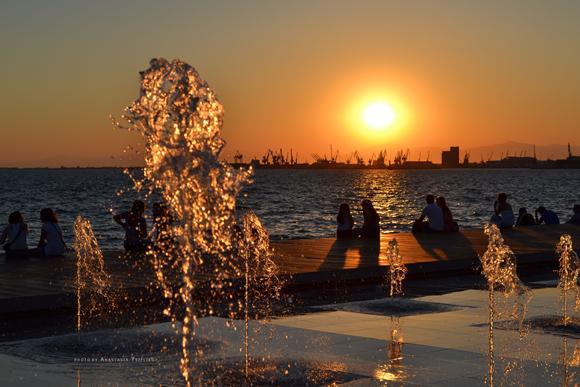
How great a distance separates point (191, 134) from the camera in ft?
32.5

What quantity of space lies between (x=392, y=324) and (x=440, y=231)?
1331 cm

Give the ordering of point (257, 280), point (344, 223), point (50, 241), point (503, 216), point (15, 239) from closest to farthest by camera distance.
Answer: point (257, 280) → point (15, 239) → point (50, 241) → point (344, 223) → point (503, 216)

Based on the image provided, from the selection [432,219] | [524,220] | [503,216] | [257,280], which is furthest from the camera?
[524,220]

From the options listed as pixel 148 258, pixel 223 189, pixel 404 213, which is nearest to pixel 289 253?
pixel 148 258

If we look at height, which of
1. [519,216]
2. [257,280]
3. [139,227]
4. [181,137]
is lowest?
[257,280]

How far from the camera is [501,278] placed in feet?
54.0

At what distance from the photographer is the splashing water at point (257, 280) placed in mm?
12414

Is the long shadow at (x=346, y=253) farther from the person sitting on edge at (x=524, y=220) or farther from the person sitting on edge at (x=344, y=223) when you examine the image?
the person sitting on edge at (x=524, y=220)

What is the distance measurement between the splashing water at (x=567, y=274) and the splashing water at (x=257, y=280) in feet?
Result: 13.3

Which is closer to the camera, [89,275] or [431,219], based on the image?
[89,275]

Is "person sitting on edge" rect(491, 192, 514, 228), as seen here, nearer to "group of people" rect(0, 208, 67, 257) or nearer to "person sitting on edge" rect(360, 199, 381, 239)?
"person sitting on edge" rect(360, 199, 381, 239)

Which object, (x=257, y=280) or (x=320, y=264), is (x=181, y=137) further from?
(x=320, y=264)

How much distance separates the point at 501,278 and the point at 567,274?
1.28m

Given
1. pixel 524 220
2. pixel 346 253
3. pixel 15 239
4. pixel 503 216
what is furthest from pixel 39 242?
pixel 524 220
